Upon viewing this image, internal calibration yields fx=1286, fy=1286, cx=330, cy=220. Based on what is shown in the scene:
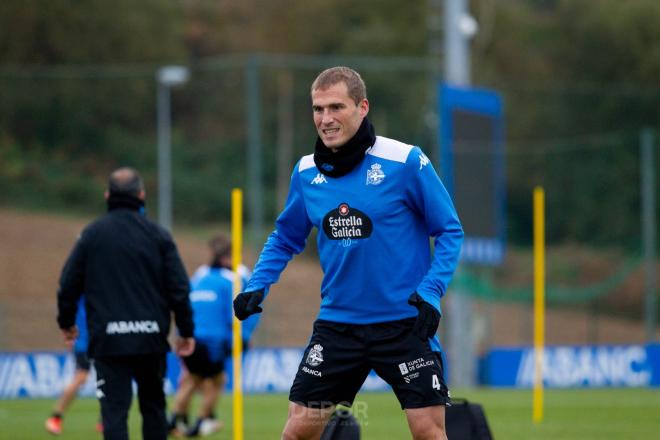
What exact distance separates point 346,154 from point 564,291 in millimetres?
22711

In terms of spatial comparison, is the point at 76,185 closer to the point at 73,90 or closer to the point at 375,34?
the point at 73,90

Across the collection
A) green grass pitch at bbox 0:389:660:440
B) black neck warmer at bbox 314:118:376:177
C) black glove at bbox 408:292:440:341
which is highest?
black neck warmer at bbox 314:118:376:177

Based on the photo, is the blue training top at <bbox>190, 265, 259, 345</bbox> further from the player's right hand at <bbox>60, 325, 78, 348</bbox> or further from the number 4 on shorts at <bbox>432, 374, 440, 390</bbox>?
the number 4 on shorts at <bbox>432, 374, 440, 390</bbox>

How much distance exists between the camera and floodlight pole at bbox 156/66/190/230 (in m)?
27.6

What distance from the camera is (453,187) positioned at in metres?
20.6

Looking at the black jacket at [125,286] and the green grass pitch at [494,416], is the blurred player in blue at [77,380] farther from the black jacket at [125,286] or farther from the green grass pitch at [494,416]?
the black jacket at [125,286]

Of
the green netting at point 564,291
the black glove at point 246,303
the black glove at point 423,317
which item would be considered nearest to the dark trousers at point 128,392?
the black glove at point 246,303

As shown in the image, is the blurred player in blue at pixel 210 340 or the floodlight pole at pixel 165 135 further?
the floodlight pole at pixel 165 135

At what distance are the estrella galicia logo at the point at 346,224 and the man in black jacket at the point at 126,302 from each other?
2204 mm

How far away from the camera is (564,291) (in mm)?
28359

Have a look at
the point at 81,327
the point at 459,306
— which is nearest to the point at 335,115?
the point at 81,327

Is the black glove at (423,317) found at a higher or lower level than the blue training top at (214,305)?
higher

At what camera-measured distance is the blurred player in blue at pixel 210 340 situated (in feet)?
41.8

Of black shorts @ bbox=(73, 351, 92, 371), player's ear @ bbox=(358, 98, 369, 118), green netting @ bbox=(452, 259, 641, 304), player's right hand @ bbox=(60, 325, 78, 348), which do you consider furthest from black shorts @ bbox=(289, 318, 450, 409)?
green netting @ bbox=(452, 259, 641, 304)
